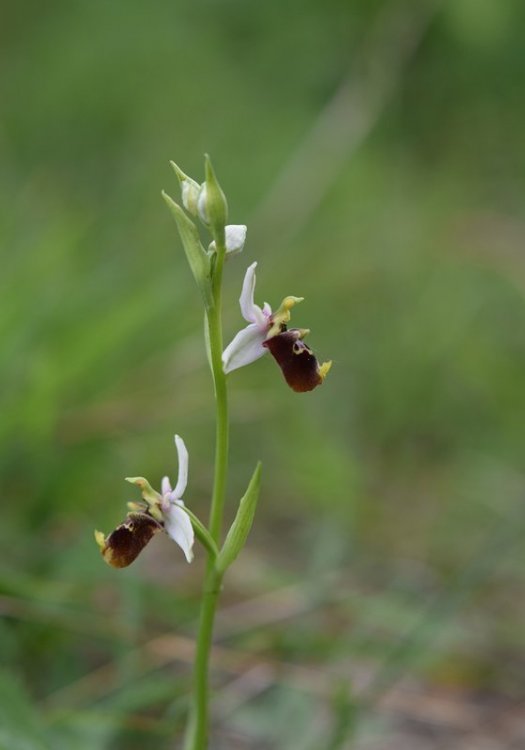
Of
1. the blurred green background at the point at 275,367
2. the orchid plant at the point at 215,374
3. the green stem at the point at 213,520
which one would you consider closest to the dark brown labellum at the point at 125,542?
the orchid plant at the point at 215,374

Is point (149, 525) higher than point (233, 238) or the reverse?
the reverse

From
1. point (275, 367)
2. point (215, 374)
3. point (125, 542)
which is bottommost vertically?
point (125, 542)

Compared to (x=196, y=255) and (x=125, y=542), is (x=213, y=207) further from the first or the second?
(x=125, y=542)

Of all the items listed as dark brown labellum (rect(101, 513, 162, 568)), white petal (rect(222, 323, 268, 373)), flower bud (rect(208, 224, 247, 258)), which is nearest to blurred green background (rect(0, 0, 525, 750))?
dark brown labellum (rect(101, 513, 162, 568))

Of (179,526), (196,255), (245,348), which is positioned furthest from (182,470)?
(196,255)

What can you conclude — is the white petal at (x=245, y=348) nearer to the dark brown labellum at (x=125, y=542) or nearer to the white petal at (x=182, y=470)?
the white petal at (x=182, y=470)

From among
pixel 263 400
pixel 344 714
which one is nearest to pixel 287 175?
pixel 263 400
